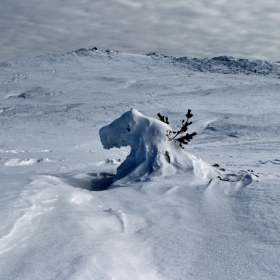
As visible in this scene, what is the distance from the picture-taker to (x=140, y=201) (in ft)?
11.4

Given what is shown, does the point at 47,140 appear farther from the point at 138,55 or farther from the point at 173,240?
the point at 138,55

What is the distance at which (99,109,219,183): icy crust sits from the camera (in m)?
4.66

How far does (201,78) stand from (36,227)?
699 inches

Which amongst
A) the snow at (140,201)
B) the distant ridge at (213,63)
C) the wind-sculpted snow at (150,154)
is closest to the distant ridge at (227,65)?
the distant ridge at (213,63)

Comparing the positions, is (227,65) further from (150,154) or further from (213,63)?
(150,154)

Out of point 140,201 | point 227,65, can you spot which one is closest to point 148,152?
point 140,201

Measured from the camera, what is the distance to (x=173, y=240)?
2.42 m

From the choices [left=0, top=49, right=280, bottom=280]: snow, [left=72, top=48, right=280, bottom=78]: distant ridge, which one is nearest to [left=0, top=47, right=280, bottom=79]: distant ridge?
[left=72, top=48, right=280, bottom=78]: distant ridge

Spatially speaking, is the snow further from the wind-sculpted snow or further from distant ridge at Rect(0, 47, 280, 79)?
distant ridge at Rect(0, 47, 280, 79)

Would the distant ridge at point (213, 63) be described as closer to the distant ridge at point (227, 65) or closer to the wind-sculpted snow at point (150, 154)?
the distant ridge at point (227, 65)

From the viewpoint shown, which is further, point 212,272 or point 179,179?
point 179,179

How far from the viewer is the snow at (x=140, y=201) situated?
6.54 ft

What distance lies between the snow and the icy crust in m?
0.02

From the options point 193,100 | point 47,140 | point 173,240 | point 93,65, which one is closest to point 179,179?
point 173,240
